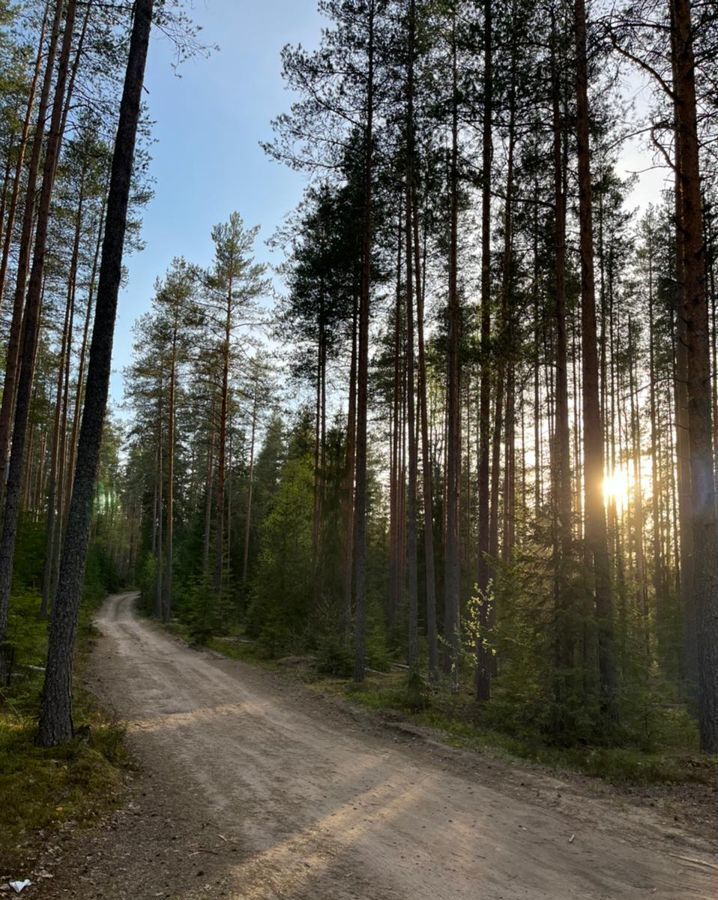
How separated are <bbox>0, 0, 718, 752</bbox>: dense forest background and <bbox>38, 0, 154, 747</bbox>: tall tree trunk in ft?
4.67

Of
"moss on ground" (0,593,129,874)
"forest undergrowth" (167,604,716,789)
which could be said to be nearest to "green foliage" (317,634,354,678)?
"forest undergrowth" (167,604,716,789)

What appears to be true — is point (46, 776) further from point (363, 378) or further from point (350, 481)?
point (350, 481)

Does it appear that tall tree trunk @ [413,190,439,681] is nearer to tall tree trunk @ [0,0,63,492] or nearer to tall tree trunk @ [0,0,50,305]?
tall tree trunk @ [0,0,63,492]

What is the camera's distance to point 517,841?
16.8 ft

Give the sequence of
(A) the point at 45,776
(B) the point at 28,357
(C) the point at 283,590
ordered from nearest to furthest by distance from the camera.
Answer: (A) the point at 45,776, (B) the point at 28,357, (C) the point at 283,590

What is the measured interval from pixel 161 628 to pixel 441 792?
23.6m

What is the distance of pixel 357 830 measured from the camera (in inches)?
205

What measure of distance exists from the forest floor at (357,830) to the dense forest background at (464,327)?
2631mm

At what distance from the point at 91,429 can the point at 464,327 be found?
10.2 m

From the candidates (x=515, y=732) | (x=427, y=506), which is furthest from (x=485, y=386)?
(x=515, y=732)

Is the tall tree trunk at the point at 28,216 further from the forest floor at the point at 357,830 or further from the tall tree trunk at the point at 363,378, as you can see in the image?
the tall tree trunk at the point at 363,378

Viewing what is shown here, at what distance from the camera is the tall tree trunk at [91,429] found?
667 centimetres

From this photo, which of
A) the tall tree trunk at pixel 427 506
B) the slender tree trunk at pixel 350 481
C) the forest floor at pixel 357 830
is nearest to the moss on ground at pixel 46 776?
the forest floor at pixel 357 830

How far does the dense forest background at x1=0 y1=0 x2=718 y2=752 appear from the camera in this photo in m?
8.87
